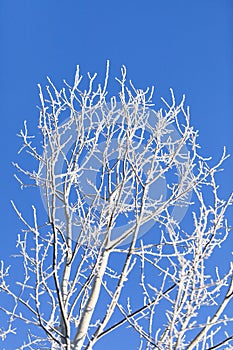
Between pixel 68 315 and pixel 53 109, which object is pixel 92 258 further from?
pixel 53 109

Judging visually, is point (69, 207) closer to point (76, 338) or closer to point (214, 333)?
point (76, 338)

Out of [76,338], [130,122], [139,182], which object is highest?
[130,122]

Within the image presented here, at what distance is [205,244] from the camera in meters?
3.12

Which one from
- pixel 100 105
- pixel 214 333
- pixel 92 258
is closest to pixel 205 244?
pixel 214 333

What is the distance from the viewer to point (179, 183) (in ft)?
11.4

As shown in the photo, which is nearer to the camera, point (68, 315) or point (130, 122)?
point (68, 315)

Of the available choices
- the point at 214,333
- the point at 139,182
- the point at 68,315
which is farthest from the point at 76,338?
the point at 139,182

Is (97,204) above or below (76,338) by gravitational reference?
above

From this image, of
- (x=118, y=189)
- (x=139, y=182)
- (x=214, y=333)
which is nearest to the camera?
(x=214, y=333)

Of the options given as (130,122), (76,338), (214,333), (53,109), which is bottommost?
(214,333)

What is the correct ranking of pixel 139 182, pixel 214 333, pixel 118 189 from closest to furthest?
1. pixel 214 333
2. pixel 139 182
3. pixel 118 189

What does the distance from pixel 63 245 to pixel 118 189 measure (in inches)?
18.8

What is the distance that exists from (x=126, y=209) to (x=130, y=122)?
512mm

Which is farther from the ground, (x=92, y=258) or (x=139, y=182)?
(x=139, y=182)
